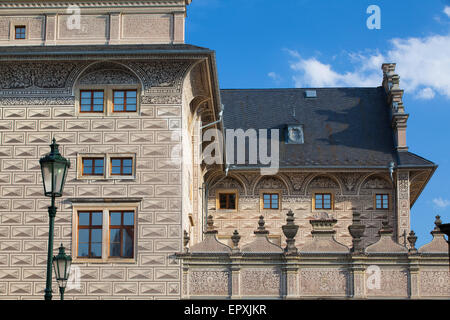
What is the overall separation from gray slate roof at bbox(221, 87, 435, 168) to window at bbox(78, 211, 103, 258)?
12.0 m

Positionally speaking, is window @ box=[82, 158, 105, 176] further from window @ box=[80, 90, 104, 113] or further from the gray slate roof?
the gray slate roof

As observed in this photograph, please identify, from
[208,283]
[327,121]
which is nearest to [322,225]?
[208,283]

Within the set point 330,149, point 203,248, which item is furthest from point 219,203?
point 203,248

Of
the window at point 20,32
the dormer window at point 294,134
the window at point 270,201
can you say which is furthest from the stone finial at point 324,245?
the dormer window at point 294,134

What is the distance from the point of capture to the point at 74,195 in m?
20.7

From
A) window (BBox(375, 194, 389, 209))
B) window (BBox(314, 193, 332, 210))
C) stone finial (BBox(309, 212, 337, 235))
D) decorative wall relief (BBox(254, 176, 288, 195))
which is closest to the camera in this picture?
stone finial (BBox(309, 212, 337, 235))

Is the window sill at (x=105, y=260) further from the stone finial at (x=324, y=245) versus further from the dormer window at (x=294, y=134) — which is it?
the dormer window at (x=294, y=134)

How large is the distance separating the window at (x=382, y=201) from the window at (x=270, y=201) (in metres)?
3.71

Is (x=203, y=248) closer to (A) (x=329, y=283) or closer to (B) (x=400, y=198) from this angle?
(A) (x=329, y=283)

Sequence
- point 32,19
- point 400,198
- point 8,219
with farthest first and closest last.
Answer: point 400,198
point 32,19
point 8,219

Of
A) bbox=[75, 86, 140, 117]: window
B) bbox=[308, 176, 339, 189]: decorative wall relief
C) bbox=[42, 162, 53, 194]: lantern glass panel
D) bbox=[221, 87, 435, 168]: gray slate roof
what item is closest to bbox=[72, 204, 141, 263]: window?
bbox=[75, 86, 140, 117]: window

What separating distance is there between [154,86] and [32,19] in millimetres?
3897

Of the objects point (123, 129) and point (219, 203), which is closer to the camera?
point (123, 129)

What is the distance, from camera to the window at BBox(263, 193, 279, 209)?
31.6 metres
